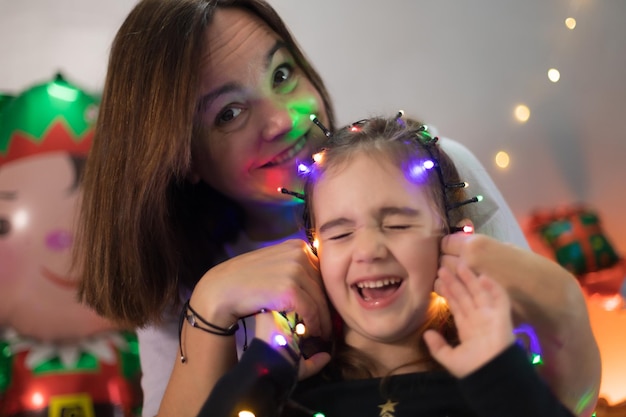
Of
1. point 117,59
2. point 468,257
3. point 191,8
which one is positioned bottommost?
point 468,257

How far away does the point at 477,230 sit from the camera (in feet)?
4.05

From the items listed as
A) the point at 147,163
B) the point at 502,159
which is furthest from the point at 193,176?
the point at 502,159

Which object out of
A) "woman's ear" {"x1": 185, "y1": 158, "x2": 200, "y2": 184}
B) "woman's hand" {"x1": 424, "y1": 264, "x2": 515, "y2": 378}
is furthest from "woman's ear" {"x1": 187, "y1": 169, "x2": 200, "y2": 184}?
"woman's hand" {"x1": 424, "y1": 264, "x2": 515, "y2": 378}

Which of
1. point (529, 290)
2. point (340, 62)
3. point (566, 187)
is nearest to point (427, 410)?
point (529, 290)

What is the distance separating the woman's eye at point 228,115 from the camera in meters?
1.21

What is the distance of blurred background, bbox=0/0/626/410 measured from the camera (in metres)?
1.88

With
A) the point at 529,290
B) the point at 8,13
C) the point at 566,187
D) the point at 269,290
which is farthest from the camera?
the point at 8,13

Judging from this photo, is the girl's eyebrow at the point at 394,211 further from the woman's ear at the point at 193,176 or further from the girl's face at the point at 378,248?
the woman's ear at the point at 193,176

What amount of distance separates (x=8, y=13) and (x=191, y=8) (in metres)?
1.14

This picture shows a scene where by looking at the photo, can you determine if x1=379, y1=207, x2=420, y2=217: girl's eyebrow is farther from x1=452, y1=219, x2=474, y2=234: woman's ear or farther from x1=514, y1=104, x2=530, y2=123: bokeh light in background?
x1=514, y1=104, x2=530, y2=123: bokeh light in background

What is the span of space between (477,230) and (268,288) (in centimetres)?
46

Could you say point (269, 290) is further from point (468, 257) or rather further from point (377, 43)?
point (377, 43)

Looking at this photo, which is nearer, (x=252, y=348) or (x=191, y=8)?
(x=252, y=348)

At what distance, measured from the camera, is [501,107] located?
6.34 ft
